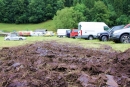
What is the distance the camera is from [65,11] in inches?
3063

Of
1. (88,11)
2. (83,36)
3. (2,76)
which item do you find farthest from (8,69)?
(88,11)

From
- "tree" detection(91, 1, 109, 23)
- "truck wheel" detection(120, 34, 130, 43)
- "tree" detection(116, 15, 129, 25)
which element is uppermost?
"tree" detection(91, 1, 109, 23)

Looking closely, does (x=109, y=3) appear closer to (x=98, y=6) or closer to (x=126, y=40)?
(x=98, y=6)

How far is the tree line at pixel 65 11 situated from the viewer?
7700 cm

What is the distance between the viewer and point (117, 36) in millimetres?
17828

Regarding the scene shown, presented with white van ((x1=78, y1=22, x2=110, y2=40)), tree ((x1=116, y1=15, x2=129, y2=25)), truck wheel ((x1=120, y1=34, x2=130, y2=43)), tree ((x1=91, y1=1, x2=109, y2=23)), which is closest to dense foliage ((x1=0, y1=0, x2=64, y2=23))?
tree ((x1=91, y1=1, x2=109, y2=23))

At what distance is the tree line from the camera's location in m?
77.0

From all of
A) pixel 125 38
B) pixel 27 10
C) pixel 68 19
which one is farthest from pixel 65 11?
pixel 125 38

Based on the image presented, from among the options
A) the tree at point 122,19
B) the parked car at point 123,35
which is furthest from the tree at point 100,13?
the parked car at point 123,35

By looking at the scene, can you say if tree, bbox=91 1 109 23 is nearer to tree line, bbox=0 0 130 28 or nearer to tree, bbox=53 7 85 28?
tree line, bbox=0 0 130 28

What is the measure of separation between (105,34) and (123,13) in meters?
61.0

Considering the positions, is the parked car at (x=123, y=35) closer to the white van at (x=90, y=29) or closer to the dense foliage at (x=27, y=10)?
the white van at (x=90, y=29)

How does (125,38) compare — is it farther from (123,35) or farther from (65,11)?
(65,11)

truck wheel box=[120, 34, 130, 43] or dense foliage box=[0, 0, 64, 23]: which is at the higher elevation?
dense foliage box=[0, 0, 64, 23]
